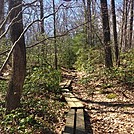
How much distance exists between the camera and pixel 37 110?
7191 mm

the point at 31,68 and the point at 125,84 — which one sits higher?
the point at 31,68

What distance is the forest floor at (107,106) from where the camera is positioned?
641 centimetres

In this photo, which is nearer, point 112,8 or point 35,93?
point 35,93

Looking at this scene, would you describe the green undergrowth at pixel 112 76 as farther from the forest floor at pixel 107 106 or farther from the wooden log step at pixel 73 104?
the wooden log step at pixel 73 104

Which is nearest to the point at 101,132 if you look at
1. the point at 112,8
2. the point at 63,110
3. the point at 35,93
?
the point at 63,110

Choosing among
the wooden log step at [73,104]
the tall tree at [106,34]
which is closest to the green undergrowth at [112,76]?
the tall tree at [106,34]

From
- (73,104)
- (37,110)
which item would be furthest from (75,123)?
(73,104)

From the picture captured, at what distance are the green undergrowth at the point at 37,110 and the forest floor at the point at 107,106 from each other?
91 centimetres

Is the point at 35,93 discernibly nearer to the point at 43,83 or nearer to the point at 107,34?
the point at 43,83

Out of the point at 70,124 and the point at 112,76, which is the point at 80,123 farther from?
the point at 112,76

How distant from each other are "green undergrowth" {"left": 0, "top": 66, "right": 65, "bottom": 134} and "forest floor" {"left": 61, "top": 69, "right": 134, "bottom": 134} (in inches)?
35.7

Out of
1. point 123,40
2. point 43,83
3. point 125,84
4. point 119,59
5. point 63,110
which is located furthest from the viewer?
point 123,40

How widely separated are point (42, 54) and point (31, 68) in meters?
1.79

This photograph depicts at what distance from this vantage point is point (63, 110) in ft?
25.3
